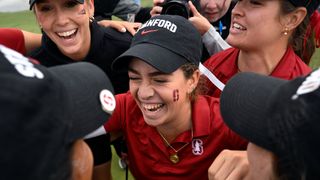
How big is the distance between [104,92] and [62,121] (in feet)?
0.85

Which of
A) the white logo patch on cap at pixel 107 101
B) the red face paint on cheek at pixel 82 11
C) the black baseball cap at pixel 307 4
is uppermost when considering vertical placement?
the black baseball cap at pixel 307 4

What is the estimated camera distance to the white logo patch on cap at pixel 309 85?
2.61 ft

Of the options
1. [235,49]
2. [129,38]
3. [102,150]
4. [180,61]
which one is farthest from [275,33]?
[102,150]

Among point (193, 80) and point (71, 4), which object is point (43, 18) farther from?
point (193, 80)

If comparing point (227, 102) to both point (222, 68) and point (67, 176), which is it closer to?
point (67, 176)

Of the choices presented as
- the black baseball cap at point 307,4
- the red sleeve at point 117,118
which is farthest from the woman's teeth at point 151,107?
the black baseball cap at point 307,4

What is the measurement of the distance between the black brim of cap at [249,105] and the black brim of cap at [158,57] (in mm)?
447

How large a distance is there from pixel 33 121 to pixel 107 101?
0.32 meters

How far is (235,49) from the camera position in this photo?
6.30 ft

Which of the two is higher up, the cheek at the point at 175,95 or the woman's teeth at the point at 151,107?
the cheek at the point at 175,95

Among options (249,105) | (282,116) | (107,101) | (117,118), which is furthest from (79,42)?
(282,116)

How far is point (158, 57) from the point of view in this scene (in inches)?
58.6

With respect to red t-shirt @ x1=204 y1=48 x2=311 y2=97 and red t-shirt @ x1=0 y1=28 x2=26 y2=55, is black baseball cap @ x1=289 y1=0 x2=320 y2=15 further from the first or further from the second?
red t-shirt @ x1=0 y1=28 x2=26 y2=55

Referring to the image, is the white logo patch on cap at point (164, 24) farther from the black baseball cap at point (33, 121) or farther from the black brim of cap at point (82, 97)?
the black baseball cap at point (33, 121)
